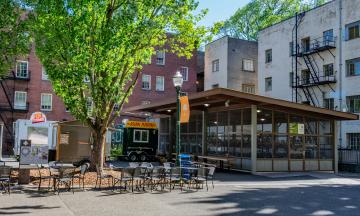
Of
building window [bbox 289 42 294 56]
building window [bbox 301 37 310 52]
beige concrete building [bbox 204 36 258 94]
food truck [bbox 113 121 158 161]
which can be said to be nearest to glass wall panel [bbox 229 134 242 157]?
food truck [bbox 113 121 158 161]

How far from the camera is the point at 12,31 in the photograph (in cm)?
2123

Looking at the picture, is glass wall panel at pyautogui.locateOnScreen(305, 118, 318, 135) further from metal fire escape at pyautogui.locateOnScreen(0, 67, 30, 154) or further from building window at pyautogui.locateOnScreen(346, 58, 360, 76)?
metal fire escape at pyautogui.locateOnScreen(0, 67, 30, 154)

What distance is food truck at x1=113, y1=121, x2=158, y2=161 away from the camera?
106ft

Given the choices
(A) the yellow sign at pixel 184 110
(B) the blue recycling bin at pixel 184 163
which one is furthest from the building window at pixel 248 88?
(A) the yellow sign at pixel 184 110

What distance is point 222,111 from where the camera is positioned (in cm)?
2652

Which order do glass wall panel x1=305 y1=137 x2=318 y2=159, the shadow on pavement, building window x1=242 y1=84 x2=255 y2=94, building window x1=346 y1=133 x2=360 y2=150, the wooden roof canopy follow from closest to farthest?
1. the shadow on pavement
2. the wooden roof canopy
3. glass wall panel x1=305 y1=137 x2=318 y2=159
4. building window x1=346 y1=133 x2=360 y2=150
5. building window x1=242 y1=84 x2=255 y2=94

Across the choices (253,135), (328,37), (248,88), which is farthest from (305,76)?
(253,135)

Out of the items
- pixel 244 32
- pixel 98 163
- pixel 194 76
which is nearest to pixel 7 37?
pixel 98 163

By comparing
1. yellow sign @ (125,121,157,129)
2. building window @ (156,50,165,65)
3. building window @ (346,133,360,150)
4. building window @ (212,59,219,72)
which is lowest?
building window @ (346,133,360,150)

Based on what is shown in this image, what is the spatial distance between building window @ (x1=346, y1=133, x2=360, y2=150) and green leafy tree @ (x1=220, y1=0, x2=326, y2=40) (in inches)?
1021

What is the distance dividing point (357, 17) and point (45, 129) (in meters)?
25.5

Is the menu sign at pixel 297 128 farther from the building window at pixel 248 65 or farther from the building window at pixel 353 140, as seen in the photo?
the building window at pixel 248 65

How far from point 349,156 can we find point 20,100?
30187mm

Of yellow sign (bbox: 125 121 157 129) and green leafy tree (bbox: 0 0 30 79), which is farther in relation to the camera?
yellow sign (bbox: 125 121 157 129)
